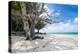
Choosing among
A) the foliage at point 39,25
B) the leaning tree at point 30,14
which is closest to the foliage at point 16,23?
the leaning tree at point 30,14

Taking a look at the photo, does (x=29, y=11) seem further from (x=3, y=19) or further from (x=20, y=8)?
(x=3, y=19)

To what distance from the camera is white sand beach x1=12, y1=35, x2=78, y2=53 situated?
6.39ft

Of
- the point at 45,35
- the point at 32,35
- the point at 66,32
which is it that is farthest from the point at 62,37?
the point at 32,35

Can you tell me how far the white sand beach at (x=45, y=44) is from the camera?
1.95 m

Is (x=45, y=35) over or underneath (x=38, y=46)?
over

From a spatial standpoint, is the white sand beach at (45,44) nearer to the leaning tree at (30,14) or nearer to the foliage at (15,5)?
the leaning tree at (30,14)

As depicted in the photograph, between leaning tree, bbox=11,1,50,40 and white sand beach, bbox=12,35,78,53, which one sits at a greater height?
leaning tree, bbox=11,1,50,40

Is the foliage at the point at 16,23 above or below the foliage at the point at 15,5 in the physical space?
below

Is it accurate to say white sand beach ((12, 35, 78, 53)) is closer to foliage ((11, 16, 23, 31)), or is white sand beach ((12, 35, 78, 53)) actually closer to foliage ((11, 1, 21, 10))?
foliage ((11, 16, 23, 31))

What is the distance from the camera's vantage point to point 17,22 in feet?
6.40

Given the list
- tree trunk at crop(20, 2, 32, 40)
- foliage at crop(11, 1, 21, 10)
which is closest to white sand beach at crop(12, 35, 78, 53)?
tree trunk at crop(20, 2, 32, 40)

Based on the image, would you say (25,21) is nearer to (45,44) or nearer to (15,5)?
(15,5)

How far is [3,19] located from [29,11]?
0.36 m

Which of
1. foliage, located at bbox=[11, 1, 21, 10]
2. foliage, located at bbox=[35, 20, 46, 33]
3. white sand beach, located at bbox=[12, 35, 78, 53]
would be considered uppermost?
foliage, located at bbox=[11, 1, 21, 10]
